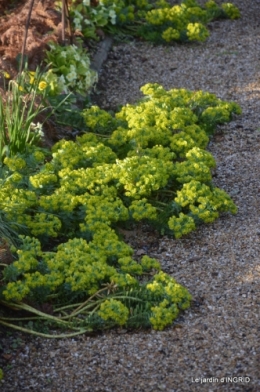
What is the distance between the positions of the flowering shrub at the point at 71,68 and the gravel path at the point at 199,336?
125cm

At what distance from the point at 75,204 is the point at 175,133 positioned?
4.44ft

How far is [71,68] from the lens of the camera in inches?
248

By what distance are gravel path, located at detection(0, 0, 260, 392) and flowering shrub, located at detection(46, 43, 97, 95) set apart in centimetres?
125

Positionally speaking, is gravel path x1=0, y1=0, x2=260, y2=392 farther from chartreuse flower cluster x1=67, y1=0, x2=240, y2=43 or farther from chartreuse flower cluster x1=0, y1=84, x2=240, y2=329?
chartreuse flower cluster x1=67, y1=0, x2=240, y2=43

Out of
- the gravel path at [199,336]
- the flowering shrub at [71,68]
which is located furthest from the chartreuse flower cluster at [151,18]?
the gravel path at [199,336]

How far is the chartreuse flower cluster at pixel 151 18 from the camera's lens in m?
7.54

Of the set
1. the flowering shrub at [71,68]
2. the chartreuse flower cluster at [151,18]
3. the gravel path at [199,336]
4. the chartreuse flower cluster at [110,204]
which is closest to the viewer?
the gravel path at [199,336]

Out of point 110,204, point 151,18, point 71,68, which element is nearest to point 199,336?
point 110,204

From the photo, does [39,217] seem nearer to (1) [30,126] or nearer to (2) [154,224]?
(2) [154,224]

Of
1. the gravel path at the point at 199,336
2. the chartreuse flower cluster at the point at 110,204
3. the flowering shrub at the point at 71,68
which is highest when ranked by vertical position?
the flowering shrub at the point at 71,68

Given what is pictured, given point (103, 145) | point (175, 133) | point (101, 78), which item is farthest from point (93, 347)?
point (101, 78)

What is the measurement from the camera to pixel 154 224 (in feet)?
15.9

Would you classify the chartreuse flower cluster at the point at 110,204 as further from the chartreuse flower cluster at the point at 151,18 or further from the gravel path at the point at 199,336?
the chartreuse flower cluster at the point at 151,18

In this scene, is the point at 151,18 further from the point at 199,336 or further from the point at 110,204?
the point at 199,336
